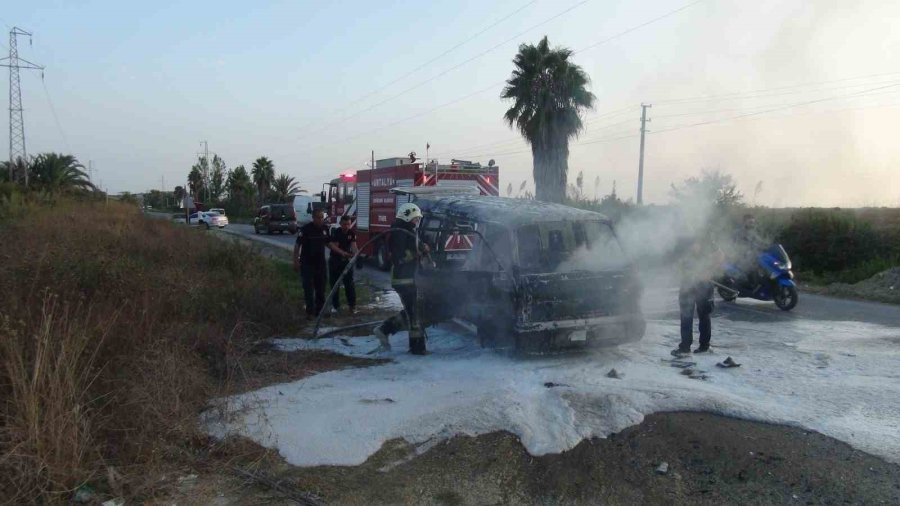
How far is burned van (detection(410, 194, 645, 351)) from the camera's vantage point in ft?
21.8

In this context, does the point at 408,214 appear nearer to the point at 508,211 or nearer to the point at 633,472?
the point at 508,211

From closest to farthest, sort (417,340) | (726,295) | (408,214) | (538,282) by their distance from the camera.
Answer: (538,282) → (417,340) → (408,214) → (726,295)

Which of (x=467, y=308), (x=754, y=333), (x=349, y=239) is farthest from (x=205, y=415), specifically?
(x=754, y=333)

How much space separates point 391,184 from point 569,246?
10984mm

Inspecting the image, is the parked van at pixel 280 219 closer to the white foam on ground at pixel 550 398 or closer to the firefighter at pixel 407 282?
the white foam on ground at pixel 550 398

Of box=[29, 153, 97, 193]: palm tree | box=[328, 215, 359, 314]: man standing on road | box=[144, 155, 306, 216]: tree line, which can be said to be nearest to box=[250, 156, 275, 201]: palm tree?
box=[144, 155, 306, 216]: tree line

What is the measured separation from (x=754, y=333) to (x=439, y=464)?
6.02 meters

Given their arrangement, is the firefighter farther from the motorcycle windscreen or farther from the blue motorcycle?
the motorcycle windscreen

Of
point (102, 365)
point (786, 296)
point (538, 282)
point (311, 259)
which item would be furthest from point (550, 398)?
point (786, 296)

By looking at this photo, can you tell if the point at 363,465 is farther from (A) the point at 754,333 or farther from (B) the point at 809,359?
(A) the point at 754,333

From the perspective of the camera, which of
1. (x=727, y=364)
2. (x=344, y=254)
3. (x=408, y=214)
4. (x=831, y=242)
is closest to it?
(x=727, y=364)

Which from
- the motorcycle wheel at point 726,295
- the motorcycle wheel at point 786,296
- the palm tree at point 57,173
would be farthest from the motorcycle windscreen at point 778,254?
the palm tree at point 57,173

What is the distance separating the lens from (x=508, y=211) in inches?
293

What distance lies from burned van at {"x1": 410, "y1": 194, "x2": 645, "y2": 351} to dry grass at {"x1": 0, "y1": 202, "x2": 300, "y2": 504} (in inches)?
95.4
